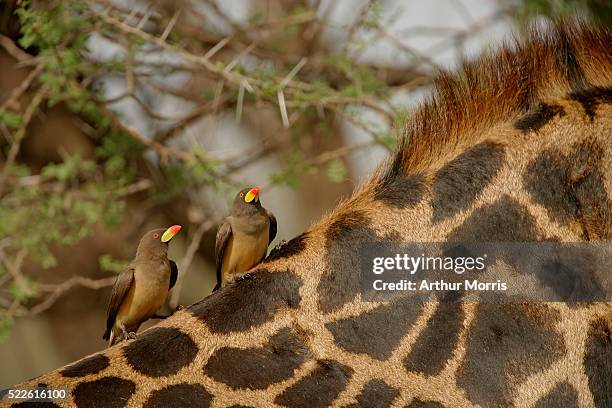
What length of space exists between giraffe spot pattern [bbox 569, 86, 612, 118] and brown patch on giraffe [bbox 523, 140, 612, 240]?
4.2 inches

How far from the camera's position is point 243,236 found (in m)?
2.51

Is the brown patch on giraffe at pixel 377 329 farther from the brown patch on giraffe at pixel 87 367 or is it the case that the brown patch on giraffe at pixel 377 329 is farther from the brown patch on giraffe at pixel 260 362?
the brown patch on giraffe at pixel 87 367

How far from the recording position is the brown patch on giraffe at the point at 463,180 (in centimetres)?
219

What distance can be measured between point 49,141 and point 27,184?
680 mm

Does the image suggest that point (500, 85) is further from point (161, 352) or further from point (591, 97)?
point (161, 352)

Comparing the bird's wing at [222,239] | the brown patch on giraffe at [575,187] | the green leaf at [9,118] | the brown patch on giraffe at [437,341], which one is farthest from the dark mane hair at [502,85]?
the green leaf at [9,118]

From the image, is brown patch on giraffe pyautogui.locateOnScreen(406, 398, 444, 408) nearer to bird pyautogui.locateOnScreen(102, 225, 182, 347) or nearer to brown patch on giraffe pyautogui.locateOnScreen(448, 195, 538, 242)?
brown patch on giraffe pyautogui.locateOnScreen(448, 195, 538, 242)

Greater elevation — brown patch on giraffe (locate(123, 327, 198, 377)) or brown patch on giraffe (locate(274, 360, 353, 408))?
brown patch on giraffe (locate(123, 327, 198, 377))

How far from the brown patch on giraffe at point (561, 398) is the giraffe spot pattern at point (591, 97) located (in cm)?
69

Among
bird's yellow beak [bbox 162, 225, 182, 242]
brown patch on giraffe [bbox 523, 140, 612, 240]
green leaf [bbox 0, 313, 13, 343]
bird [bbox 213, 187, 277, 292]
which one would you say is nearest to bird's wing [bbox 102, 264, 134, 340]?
bird's yellow beak [bbox 162, 225, 182, 242]

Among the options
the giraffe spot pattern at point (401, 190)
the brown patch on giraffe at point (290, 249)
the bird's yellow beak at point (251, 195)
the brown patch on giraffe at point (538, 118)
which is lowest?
the brown patch on giraffe at point (290, 249)

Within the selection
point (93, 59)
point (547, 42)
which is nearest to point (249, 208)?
point (547, 42)

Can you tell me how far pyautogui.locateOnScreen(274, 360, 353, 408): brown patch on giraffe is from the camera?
1.98 meters

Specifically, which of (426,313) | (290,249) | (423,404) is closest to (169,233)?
(290,249)
